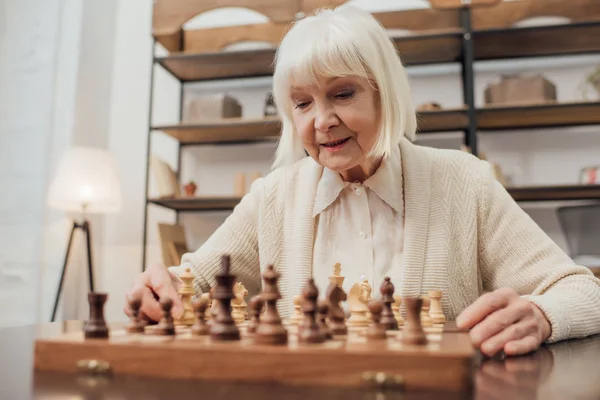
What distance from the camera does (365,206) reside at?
1.44m

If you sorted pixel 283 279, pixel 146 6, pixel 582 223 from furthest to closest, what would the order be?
pixel 146 6 < pixel 582 223 < pixel 283 279

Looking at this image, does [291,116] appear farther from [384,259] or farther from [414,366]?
[414,366]

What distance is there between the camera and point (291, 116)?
58.4 inches

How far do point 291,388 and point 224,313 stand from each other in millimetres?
164

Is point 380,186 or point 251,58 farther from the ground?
point 251,58

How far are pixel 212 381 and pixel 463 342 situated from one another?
30 cm

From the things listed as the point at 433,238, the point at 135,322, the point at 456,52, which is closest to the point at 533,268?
the point at 433,238

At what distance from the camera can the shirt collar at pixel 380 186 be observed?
4.68ft

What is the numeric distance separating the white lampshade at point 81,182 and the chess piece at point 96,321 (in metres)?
2.41

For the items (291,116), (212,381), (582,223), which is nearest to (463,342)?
(212,381)

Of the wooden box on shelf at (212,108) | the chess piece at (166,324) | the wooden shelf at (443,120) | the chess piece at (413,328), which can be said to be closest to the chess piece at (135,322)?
the chess piece at (166,324)

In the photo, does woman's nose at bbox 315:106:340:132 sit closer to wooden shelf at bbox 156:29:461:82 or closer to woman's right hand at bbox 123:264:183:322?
woman's right hand at bbox 123:264:183:322

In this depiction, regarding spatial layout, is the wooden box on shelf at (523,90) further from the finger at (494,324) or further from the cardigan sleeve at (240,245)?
the finger at (494,324)

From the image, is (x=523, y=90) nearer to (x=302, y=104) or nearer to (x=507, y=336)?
(x=302, y=104)
